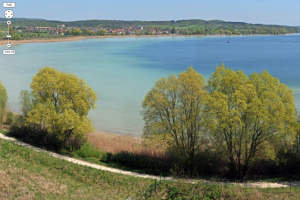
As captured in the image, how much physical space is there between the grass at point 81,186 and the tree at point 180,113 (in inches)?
165

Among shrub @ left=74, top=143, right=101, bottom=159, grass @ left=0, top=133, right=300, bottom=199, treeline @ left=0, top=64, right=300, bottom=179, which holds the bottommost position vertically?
grass @ left=0, top=133, right=300, bottom=199

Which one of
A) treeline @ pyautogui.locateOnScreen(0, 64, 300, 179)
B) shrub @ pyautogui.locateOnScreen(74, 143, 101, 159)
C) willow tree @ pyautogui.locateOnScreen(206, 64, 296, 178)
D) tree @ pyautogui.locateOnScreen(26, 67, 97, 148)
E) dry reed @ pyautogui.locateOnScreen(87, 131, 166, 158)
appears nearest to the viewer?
willow tree @ pyautogui.locateOnScreen(206, 64, 296, 178)

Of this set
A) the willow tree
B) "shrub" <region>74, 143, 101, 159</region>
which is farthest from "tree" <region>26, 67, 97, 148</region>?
the willow tree

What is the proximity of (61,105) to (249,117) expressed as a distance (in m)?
14.7

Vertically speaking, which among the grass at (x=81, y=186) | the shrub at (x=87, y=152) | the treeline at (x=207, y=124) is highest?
the treeline at (x=207, y=124)

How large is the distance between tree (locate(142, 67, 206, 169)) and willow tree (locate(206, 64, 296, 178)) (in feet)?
4.08

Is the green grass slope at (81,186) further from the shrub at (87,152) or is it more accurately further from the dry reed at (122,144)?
the dry reed at (122,144)

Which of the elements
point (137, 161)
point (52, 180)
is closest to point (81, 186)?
point (52, 180)

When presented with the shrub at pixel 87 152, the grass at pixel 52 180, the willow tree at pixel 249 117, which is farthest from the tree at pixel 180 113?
the shrub at pixel 87 152

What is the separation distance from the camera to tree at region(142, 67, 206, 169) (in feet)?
72.3

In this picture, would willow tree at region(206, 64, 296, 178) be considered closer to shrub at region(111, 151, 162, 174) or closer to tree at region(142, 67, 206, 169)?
tree at region(142, 67, 206, 169)

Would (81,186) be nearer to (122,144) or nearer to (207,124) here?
(207,124)

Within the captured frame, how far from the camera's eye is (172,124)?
22.5 m

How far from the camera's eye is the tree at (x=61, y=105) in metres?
24.1
